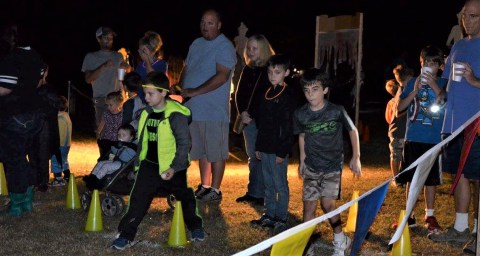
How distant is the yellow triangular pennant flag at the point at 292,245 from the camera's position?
3.84 m

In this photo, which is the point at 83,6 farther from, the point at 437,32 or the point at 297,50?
the point at 437,32

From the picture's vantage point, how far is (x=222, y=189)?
10.4m

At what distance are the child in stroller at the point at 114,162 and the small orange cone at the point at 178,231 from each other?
4.96ft

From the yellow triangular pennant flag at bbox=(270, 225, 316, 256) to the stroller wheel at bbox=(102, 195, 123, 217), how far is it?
4635 millimetres

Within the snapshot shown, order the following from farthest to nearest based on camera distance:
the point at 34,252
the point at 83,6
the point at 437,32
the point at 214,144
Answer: the point at 437,32 < the point at 83,6 < the point at 214,144 < the point at 34,252

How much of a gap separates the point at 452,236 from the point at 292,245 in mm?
3885

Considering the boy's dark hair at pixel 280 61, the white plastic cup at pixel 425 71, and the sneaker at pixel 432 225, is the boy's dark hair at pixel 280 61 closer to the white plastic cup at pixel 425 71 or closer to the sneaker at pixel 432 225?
the white plastic cup at pixel 425 71

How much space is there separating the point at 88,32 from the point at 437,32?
16302 millimetres

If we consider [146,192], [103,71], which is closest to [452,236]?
[146,192]

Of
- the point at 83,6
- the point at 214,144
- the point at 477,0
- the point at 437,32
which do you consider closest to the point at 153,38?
the point at 214,144

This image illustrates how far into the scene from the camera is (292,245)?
12.9 ft

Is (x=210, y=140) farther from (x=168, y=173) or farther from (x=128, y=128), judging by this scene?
(x=168, y=173)

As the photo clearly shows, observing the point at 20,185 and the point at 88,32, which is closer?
the point at 20,185

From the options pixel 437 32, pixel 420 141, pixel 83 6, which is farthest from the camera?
pixel 437 32
